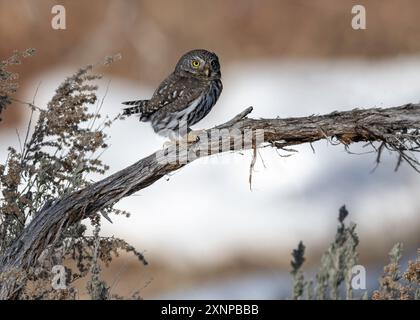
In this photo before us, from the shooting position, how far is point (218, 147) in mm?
7656

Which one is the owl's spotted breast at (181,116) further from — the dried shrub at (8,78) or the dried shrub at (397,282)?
the dried shrub at (397,282)

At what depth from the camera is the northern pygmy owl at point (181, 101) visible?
872 centimetres

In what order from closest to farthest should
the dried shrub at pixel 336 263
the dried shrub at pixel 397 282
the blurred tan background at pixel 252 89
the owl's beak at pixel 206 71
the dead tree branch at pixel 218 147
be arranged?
1. the dead tree branch at pixel 218 147
2. the dried shrub at pixel 397 282
3. the dried shrub at pixel 336 263
4. the owl's beak at pixel 206 71
5. the blurred tan background at pixel 252 89

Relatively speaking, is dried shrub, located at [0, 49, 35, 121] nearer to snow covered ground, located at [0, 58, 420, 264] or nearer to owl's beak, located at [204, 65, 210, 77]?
owl's beak, located at [204, 65, 210, 77]

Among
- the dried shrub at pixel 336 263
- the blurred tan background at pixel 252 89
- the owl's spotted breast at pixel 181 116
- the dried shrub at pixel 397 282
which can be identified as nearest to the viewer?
the dried shrub at pixel 397 282

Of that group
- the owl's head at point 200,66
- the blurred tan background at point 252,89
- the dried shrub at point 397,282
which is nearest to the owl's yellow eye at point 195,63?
the owl's head at point 200,66

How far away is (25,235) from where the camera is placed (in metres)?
8.03

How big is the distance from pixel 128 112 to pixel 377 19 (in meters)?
7.02

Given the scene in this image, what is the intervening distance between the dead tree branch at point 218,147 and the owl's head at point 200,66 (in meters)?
1.49

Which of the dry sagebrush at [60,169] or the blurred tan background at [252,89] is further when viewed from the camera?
the blurred tan background at [252,89]

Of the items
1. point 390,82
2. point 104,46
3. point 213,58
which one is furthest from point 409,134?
point 104,46

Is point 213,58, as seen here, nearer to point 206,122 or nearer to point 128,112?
point 128,112
